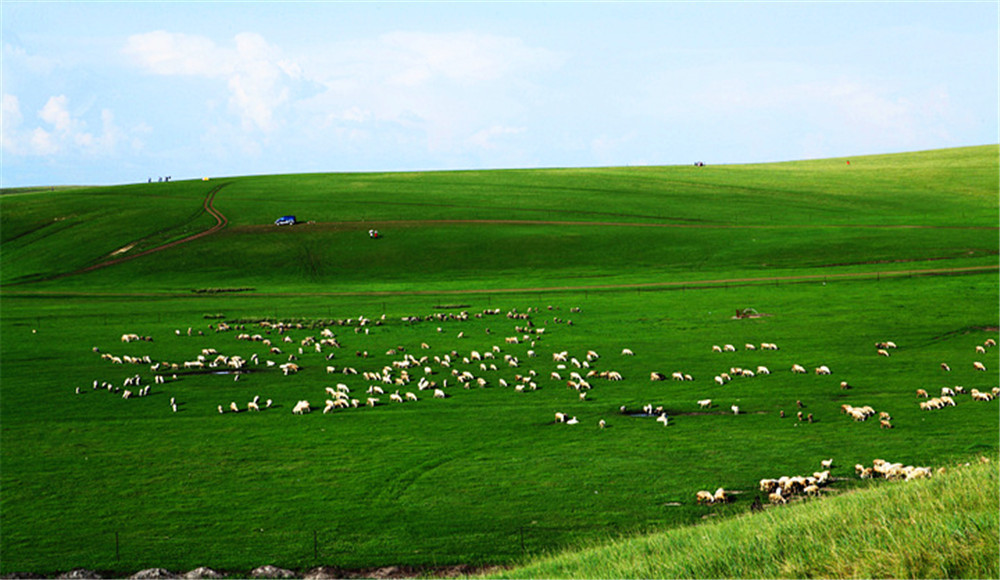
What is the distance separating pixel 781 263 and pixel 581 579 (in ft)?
287

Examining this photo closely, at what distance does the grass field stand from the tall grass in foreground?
8.65m

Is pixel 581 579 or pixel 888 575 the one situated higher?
pixel 888 575

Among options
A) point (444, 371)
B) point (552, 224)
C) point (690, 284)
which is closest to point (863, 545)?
point (444, 371)

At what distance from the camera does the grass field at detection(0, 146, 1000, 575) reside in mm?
25984

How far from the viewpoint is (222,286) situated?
97500 mm

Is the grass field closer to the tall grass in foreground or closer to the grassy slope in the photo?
the grassy slope

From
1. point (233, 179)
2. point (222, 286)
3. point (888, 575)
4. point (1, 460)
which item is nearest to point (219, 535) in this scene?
point (1, 460)

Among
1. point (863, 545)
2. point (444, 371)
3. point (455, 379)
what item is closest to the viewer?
point (863, 545)

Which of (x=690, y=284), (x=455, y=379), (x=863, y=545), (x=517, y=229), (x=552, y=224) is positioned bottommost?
(x=455, y=379)

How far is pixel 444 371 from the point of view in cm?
4656

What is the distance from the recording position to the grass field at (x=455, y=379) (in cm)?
2598

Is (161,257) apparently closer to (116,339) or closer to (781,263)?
(116,339)

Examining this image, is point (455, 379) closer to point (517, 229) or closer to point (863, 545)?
point (863, 545)

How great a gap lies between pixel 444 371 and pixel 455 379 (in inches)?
92.8
